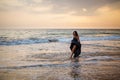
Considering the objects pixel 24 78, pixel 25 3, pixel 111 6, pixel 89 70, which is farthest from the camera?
pixel 111 6

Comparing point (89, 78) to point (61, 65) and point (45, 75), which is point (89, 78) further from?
point (61, 65)

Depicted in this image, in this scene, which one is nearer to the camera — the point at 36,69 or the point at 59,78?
the point at 59,78

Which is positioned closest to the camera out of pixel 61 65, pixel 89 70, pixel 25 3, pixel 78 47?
pixel 89 70

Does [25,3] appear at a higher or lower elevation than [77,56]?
higher

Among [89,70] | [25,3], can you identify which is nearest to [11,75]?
[89,70]

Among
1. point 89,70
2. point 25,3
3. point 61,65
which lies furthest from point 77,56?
point 25,3

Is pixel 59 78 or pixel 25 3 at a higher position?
pixel 25 3

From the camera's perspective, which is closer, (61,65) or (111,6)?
(61,65)

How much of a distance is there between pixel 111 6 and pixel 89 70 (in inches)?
580

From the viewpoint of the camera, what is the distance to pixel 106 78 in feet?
19.6

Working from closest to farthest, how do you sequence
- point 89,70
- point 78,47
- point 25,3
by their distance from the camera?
1. point 89,70
2. point 78,47
3. point 25,3

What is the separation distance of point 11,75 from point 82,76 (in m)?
2.11

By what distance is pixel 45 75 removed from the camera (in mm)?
6305

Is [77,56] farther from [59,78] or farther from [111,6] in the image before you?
[111,6]
